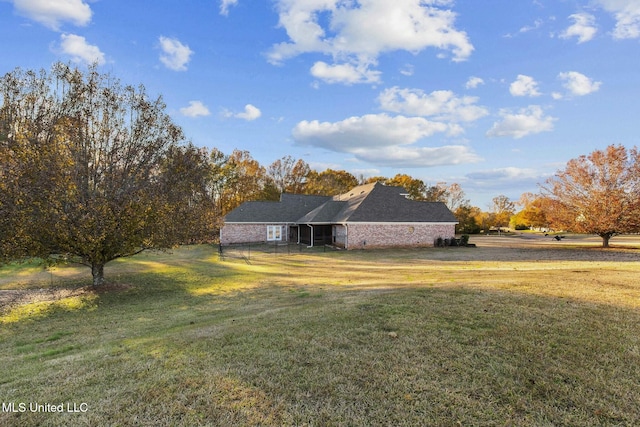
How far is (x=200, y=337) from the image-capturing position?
5.20m

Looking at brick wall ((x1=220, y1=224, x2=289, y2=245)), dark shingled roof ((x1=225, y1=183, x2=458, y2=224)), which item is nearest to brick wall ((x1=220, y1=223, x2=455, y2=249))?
brick wall ((x1=220, y1=224, x2=289, y2=245))

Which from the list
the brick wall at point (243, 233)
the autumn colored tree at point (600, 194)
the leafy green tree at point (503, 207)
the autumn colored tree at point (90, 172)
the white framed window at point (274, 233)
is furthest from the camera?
the leafy green tree at point (503, 207)

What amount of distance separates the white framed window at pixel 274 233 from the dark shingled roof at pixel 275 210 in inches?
26.5

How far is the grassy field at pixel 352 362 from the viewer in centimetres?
299

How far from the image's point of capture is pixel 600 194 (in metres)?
25.3

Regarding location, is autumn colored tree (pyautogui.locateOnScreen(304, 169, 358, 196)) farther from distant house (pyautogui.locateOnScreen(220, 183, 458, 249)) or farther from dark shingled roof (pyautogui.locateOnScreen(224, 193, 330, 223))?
distant house (pyautogui.locateOnScreen(220, 183, 458, 249))

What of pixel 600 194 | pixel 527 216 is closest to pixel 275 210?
pixel 600 194

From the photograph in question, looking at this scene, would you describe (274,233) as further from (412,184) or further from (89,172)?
(412,184)

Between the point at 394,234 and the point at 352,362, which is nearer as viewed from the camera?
the point at 352,362

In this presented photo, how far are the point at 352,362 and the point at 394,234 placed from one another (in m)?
25.4

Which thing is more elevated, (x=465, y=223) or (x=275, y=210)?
(x=275, y=210)

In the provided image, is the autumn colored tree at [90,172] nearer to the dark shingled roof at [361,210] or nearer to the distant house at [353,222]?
the distant house at [353,222]

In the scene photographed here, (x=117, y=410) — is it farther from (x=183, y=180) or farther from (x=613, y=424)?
(x=183, y=180)

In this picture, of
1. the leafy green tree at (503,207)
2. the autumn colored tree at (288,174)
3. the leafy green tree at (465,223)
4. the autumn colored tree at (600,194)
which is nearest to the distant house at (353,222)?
the autumn colored tree at (600,194)
